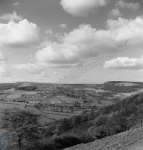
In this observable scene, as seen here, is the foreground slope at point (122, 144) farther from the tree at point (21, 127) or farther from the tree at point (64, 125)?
the tree at point (64, 125)

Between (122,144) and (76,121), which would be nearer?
(122,144)

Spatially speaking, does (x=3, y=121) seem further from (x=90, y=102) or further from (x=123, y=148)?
(x=90, y=102)

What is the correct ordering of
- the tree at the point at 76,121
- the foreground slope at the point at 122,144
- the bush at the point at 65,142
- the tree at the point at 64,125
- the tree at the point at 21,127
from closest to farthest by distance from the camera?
the foreground slope at the point at 122,144
the bush at the point at 65,142
the tree at the point at 21,127
the tree at the point at 64,125
the tree at the point at 76,121

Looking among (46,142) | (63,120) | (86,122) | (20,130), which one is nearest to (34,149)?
(46,142)

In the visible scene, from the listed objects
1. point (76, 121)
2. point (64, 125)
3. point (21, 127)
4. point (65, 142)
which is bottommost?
point (64, 125)

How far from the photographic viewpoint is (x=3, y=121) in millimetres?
40344

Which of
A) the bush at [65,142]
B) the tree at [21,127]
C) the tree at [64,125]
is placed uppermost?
the tree at [21,127]

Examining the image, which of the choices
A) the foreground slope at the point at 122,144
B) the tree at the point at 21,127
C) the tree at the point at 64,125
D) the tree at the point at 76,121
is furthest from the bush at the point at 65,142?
the tree at the point at 76,121

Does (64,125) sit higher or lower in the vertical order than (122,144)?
lower

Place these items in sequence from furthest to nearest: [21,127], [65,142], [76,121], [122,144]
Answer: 1. [76,121]
2. [21,127]
3. [65,142]
4. [122,144]

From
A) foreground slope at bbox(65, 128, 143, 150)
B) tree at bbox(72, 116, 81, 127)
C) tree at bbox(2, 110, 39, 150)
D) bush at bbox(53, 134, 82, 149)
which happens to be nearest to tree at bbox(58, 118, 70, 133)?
tree at bbox(72, 116, 81, 127)

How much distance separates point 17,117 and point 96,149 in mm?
20058

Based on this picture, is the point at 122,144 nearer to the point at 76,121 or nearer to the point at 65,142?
the point at 65,142

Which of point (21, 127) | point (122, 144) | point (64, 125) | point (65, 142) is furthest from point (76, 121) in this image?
point (122, 144)
